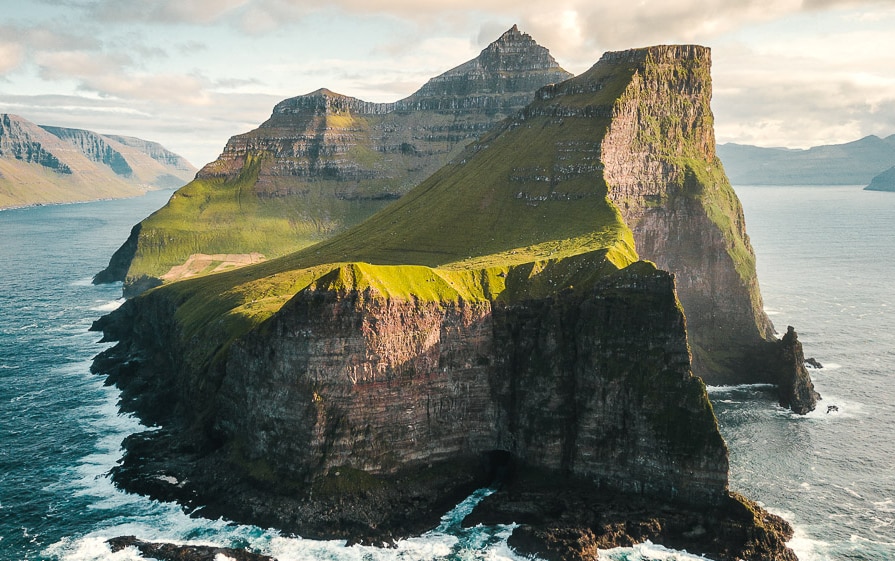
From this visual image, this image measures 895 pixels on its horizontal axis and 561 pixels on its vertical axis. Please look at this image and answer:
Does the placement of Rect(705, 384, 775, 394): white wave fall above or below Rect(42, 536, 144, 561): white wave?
above

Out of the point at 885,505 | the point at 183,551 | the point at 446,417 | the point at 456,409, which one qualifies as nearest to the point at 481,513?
the point at 446,417

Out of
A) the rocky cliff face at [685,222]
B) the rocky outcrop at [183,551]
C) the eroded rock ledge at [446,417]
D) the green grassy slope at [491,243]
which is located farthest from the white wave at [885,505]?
the rocky outcrop at [183,551]

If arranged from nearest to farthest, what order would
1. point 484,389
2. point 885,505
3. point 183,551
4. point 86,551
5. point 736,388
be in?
1. point 183,551
2. point 86,551
3. point 885,505
4. point 484,389
5. point 736,388

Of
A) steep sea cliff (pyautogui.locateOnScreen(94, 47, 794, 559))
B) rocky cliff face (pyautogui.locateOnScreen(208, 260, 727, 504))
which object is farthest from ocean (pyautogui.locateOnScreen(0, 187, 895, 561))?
rocky cliff face (pyautogui.locateOnScreen(208, 260, 727, 504))

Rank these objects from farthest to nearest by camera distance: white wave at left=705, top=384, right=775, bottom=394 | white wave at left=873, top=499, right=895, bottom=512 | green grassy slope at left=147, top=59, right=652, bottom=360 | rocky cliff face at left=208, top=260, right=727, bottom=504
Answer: white wave at left=705, top=384, right=775, bottom=394
green grassy slope at left=147, top=59, right=652, bottom=360
white wave at left=873, top=499, right=895, bottom=512
rocky cliff face at left=208, top=260, right=727, bottom=504

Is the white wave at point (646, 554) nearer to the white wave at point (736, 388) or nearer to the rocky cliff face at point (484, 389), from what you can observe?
the rocky cliff face at point (484, 389)

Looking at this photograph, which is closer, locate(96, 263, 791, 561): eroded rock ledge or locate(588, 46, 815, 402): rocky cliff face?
locate(96, 263, 791, 561): eroded rock ledge

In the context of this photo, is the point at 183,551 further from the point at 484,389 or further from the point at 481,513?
the point at 484,389

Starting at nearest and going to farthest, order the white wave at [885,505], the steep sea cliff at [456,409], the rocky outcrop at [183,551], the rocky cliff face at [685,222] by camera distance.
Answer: the rocky outcrop at [183,551]
the steep sea cliff at [456,409]
the white wave at [885,505]
the rocky cliff face at [685,222]

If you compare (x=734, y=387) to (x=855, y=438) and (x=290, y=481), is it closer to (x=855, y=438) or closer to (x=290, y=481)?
(x=855, y=438)

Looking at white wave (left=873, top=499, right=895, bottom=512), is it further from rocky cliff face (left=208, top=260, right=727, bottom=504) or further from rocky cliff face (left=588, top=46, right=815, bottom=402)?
rocky cliff face (left=588, top=46, right=815, bottom=402)

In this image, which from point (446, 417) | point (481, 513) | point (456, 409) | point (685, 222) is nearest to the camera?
point (481, 513)
